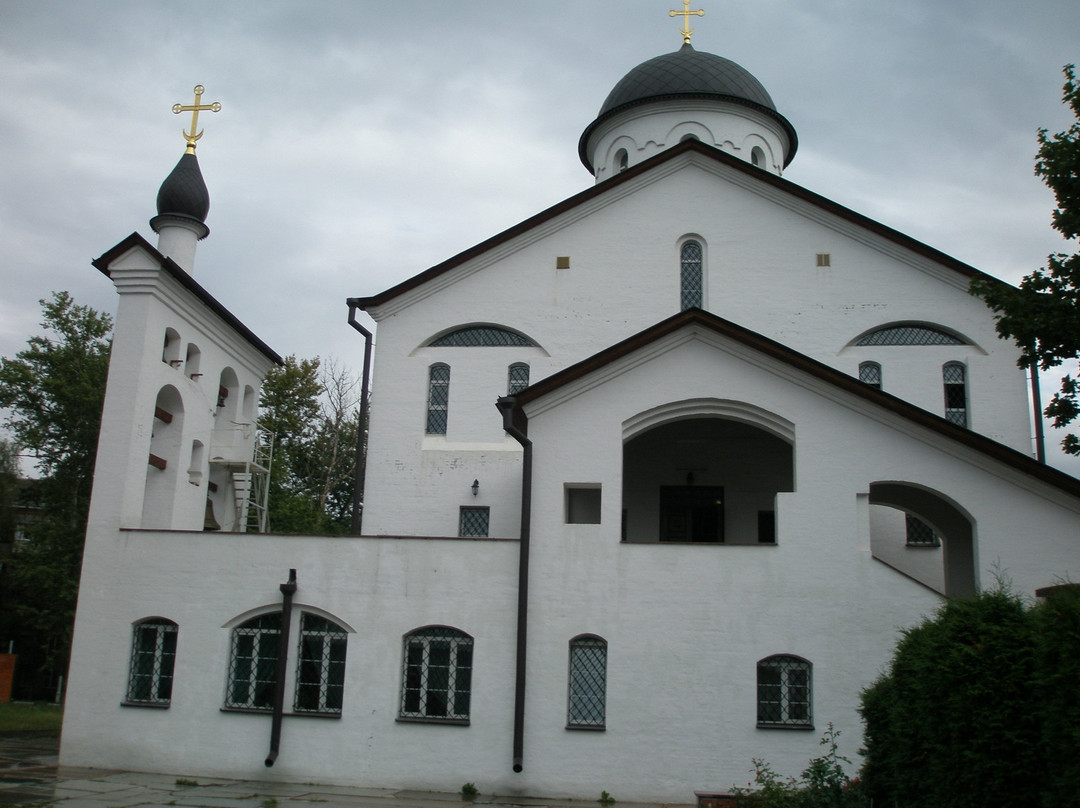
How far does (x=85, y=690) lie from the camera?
563 inches

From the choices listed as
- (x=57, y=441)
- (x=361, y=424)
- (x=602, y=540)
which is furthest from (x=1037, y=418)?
(x=57, y=441)

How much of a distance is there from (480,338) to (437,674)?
21.2 ft

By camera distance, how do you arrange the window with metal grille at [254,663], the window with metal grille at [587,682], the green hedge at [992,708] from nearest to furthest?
the green hedge at [992,708] → the window with metal grille at [587,682] → the window with metal grille at [254,663]

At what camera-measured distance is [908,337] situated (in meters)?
17.1

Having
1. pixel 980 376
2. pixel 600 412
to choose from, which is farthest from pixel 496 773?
pixel 980 376

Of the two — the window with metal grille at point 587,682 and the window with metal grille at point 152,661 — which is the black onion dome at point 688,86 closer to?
the window with metal grille at point 587,682

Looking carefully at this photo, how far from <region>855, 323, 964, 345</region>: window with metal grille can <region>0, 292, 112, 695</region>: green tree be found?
24.2m

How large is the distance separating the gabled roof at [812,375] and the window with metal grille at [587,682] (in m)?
3.10

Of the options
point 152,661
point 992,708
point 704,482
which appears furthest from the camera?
point 704,482

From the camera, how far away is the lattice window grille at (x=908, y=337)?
17.0 m

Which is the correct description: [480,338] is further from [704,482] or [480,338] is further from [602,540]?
[602,540]

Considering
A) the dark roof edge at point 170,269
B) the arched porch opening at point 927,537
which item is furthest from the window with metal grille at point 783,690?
the dark roof edge at point 170,269

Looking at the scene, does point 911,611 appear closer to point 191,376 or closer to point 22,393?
point 191,376

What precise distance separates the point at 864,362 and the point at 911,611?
5.30 m
